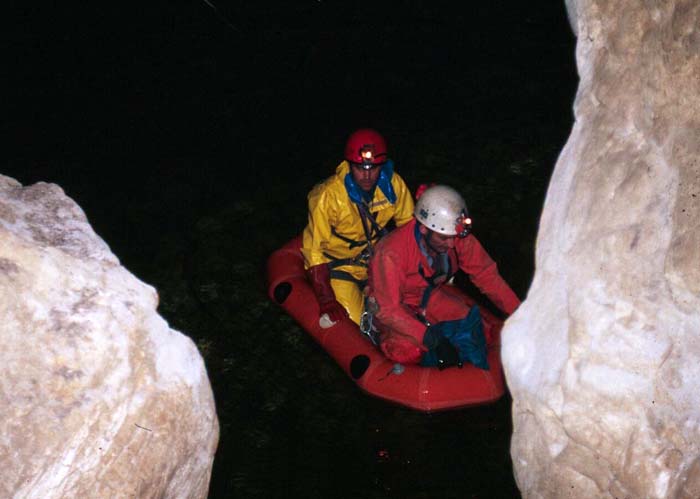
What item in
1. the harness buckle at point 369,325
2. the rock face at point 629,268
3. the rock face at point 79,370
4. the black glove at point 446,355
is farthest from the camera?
the harness buckle at point 369,325

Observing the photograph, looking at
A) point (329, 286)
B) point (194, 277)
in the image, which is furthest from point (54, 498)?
point (194, 277)

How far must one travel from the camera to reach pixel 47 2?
12.7 m

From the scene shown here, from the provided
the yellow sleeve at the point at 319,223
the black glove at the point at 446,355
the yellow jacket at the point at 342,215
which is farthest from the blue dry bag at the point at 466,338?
the yellow sleeve at the point at 319,223

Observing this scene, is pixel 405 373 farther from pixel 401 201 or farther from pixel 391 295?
pixel 401 201

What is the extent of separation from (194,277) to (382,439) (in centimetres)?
253

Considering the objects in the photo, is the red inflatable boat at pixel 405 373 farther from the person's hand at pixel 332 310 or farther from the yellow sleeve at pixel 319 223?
the yellow sleeve at pixel 319 223

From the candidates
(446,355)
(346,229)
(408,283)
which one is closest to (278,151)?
(346,229)

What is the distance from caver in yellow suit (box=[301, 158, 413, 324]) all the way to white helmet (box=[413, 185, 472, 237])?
80cm

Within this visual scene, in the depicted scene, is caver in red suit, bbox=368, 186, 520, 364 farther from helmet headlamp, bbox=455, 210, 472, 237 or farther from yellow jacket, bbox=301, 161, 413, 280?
yellow jacket, bbox=301, 161, 413, 280

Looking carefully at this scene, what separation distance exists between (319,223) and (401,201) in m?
0.75

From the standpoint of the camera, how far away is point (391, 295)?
5457 millimetres

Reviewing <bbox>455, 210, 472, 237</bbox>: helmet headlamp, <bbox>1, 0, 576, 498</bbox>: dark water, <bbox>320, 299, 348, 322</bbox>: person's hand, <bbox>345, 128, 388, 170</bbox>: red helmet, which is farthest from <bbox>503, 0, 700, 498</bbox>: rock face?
<bbox>320, 299, 348, 322</bbox>: person's hand

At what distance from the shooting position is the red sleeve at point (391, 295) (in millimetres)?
5426

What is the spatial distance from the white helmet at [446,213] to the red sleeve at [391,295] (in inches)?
16.1
